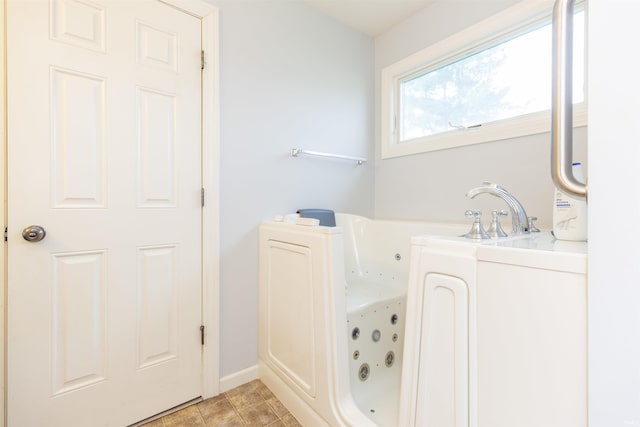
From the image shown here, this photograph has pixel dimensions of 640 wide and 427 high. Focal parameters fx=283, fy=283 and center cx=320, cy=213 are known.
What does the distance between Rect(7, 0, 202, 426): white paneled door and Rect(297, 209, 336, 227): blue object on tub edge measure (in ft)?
1.96

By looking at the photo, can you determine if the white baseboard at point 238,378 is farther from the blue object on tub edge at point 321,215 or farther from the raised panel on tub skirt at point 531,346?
the raised panel on tub skirt at point 531,346

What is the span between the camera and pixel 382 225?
1883mm

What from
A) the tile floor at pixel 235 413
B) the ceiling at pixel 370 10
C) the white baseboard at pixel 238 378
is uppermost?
the ceiling at pixel 370 10

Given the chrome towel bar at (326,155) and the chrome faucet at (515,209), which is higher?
the chrome towel bar at (326,155)

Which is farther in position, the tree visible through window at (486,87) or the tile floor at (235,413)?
the tree visible through window at (486,87)

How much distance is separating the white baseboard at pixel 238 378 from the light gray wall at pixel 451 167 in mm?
1387

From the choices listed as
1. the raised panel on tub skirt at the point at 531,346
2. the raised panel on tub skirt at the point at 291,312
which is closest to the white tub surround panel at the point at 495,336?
the raised panel on tub skirt at the point at 531,346

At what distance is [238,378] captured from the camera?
1535 mm

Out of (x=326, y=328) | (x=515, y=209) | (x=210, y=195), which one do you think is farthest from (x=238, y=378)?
(x=515, y=209)

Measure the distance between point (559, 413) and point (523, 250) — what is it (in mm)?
311

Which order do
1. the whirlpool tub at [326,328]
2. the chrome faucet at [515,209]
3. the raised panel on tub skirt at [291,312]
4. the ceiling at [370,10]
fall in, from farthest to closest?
1. the ceiling at [370,10]
2. the raised panel on tub skirt at [291,312]
3. the whirlpool tub at [326,328]
4. the chrome faucet at [515,209]

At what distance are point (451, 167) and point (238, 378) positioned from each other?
5.78 ft

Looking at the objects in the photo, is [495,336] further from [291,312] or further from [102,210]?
[102,210]

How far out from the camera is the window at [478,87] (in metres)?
1.46
